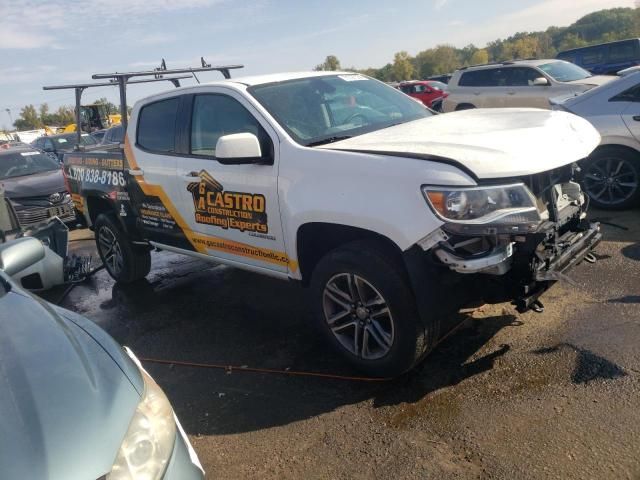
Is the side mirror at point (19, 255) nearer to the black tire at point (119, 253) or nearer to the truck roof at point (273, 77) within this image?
the truck roof at point (273, 77)

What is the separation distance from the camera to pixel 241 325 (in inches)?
181

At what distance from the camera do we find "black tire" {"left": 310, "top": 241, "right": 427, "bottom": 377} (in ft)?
10.2

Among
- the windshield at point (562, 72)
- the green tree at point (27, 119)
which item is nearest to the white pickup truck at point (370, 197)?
the windshield at point (562, 72)

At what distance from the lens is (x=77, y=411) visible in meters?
1.78

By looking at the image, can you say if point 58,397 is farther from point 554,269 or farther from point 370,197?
point 554,269

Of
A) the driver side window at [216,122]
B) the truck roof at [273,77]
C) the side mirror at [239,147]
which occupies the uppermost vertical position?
the truck roof at [273,77]

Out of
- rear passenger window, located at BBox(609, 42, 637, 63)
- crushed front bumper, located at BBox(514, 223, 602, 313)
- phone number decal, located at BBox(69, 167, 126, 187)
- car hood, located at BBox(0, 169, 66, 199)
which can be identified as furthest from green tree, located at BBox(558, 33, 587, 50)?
crushed front bumper, located at BBox(514, 223, 602, 313)

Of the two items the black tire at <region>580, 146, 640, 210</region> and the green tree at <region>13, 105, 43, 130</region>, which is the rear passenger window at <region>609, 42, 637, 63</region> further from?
the green tree at <region>13, 105, 43, 130</region>

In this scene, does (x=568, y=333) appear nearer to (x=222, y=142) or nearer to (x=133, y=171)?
(x=222, y=142)

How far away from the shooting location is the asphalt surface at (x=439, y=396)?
8.75 ft

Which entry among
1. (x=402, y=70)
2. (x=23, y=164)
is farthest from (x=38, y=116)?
(x=23, y=164)

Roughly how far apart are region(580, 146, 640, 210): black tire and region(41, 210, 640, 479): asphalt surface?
151 centimetres

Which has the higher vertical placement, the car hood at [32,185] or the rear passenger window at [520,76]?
the rear passenger window at [520,76]

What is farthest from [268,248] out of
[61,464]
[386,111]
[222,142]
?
[61,464]
